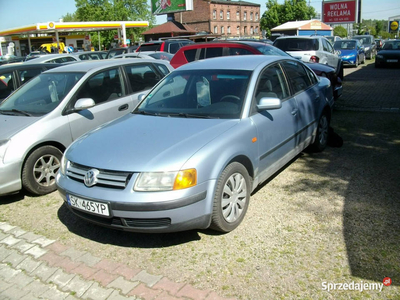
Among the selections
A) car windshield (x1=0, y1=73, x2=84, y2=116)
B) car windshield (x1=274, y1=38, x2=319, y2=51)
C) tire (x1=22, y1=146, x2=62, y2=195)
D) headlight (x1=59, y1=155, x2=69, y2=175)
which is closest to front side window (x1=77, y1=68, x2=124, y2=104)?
car windshield (x1=0, y1=73, x2=84, y2=116)

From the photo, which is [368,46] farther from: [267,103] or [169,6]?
[169,6]

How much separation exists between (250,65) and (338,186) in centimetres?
187

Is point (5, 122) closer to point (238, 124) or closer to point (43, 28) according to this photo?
point (238, 124)

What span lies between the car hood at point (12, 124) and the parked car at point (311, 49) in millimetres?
10830

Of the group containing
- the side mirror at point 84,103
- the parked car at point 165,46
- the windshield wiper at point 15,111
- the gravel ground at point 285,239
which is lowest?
the gravel ground at point 285,239

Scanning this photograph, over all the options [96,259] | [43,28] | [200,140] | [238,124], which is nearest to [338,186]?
[238,124]

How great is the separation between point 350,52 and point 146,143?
68.0 ft

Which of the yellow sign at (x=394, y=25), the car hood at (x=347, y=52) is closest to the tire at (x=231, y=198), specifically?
the car hood at (x=347, y=52)

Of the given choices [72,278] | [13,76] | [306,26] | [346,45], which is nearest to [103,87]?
[13,76]

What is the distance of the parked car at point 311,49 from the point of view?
46.0 feet

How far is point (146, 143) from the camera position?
3719 mm

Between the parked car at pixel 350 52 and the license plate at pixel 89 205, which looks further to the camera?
the parked car at pixel 350 52

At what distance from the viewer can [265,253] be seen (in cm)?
351

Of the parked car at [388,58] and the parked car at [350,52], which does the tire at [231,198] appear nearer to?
the parked car at [350,52]
